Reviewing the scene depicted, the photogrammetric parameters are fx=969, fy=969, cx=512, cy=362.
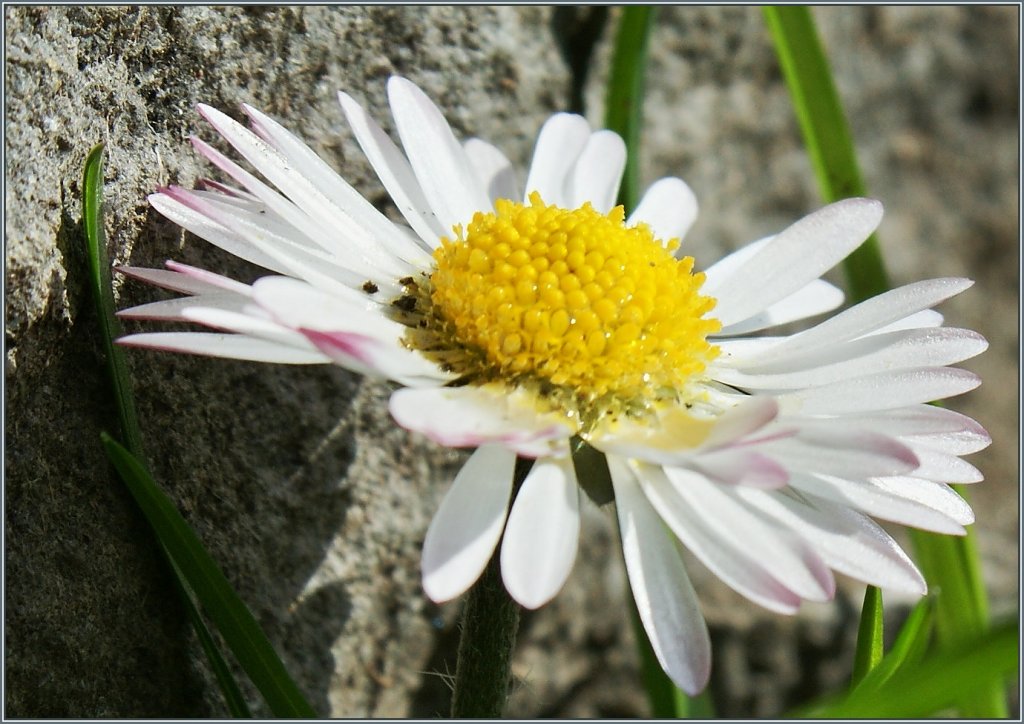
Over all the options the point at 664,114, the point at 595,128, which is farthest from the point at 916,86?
the point at 595,128

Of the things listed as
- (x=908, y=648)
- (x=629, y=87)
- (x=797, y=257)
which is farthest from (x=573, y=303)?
(x=629, y=87)

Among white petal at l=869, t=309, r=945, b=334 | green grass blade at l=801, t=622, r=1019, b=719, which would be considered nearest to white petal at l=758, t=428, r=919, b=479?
green grass blade at l=801, t=622, r=1019, b=719

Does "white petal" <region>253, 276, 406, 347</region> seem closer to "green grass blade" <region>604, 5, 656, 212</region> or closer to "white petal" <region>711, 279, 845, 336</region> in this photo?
"white petal" <region>711, 279, 845, 336</region>

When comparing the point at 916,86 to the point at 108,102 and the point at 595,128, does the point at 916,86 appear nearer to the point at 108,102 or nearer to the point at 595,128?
the point at 595,128

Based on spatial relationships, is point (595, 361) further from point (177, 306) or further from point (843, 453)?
point (177, 306)

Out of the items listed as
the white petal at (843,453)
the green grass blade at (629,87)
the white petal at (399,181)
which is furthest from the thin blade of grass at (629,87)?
the white petal at (843,453)
